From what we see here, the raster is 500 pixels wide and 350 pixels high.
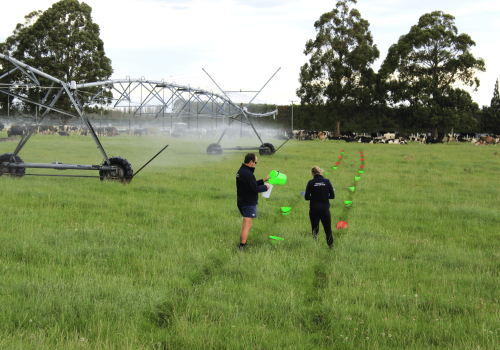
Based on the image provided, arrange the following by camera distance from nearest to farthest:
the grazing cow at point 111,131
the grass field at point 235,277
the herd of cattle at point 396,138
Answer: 1. the grass field at point 235,277
2. the herd of cattle at point 396,138
3. the grazing cow at point 111,131

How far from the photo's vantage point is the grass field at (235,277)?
4.39 metres

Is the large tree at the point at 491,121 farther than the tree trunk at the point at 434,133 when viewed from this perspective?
Yes

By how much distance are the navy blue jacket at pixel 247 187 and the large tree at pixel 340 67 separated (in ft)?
200

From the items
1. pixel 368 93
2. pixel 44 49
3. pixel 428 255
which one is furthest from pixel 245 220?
pixel 368 93

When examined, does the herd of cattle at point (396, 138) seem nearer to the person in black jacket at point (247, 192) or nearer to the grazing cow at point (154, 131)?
the grazing cow at point (154, 131)

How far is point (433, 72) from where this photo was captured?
196 ft

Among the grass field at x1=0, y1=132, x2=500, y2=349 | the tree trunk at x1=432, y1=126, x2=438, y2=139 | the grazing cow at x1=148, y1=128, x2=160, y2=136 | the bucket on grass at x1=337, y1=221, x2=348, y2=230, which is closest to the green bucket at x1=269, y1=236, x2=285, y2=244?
the grass field at x1=0, y1=132, x2=500, y2=349

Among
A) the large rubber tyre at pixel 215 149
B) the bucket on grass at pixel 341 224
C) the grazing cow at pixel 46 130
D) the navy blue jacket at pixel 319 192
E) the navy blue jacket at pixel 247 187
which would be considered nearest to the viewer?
the navy blue jacket at pixel 247 187

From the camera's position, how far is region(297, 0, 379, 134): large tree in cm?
6494

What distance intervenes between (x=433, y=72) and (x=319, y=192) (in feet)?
198

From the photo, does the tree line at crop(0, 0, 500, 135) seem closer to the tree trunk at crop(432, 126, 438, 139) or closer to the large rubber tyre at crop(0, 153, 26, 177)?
→ the tree trunk at crop(432, 126, 438, 139)

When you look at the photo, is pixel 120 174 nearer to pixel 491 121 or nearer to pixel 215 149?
pixel 215 149

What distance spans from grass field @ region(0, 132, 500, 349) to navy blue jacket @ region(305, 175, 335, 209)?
2.65ft

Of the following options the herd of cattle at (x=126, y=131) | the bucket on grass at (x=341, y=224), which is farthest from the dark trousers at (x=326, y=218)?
the herd of cattle at (x=126, y=131)
